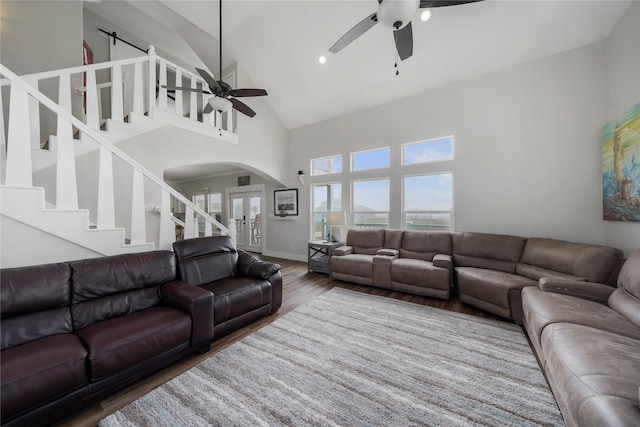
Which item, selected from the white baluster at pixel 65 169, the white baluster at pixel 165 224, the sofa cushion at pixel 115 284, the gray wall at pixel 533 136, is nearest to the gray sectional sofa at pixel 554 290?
the gray wall at pixel 533 136

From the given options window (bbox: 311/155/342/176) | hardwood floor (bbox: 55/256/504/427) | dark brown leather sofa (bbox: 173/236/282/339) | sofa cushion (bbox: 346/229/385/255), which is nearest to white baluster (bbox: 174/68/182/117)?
dark brown leather sofa (bbox: 173/236/282/339)

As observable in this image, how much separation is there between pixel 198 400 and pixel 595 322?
2.87 meters

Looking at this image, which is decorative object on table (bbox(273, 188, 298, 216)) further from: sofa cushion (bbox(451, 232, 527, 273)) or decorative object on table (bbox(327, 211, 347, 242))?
sofa cushion (bbox(451, 232, 527, 273))

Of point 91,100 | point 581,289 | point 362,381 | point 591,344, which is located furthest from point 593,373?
point 91,100

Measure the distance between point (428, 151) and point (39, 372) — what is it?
5051mm

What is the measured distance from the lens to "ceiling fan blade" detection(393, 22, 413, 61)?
208cm

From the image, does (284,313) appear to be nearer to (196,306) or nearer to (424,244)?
(196,306)

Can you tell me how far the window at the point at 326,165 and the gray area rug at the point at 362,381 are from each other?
142 inches

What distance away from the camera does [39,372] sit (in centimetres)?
122

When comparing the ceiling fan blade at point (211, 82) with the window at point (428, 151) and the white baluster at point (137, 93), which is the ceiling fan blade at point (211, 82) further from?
the window at point (428, 151)

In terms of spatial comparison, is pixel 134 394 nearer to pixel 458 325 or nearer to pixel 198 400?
pixel 198 400

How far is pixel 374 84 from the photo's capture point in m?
4.22

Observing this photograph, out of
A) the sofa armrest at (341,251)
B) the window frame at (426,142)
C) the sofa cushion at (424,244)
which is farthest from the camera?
the sofa armrest at (341,251)

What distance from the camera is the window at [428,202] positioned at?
13.3 feet
